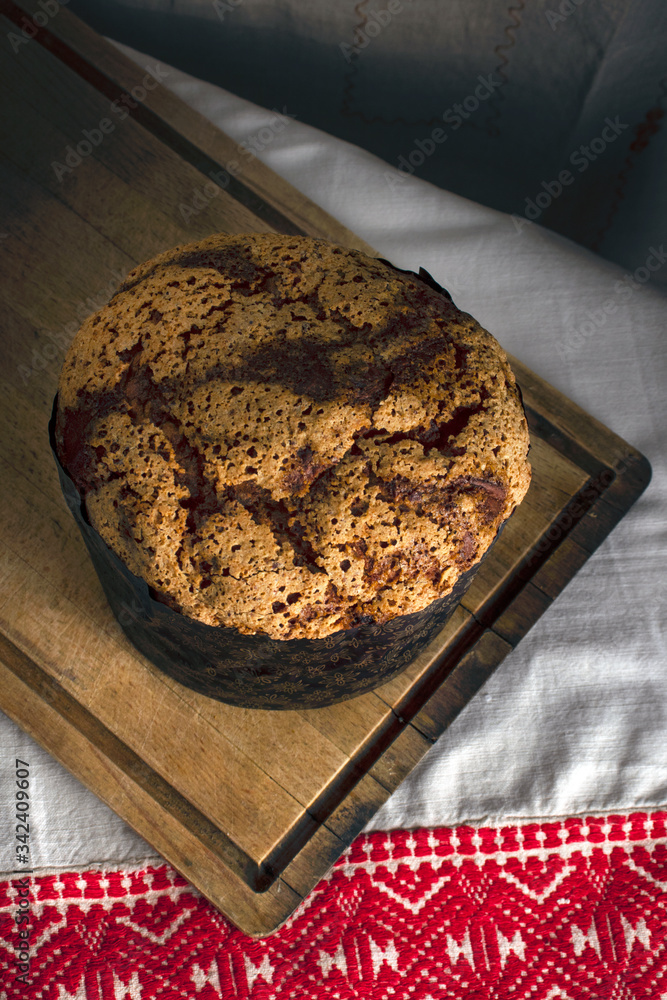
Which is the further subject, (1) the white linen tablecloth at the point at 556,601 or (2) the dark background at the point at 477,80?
(2) the dark background at the point at 477,80

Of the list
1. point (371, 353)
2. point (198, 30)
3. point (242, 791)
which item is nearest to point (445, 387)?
point (371, 353)

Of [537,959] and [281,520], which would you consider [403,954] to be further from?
[281,520]

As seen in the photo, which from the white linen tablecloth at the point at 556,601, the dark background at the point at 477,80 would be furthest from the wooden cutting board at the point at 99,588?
the dark background at the point at 477,80
